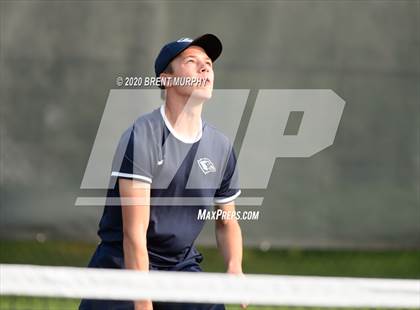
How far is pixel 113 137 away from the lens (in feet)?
17.0

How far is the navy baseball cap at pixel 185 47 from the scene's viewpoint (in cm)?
327

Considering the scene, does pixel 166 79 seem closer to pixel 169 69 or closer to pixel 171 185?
pixel 169 69

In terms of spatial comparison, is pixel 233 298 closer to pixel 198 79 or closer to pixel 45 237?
pixel 198 79

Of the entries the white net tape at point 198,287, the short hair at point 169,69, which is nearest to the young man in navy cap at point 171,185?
the short hair at point 169,69

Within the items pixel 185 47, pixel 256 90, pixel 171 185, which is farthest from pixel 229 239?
pixel 256 90

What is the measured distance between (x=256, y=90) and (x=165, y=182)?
2.25 meters

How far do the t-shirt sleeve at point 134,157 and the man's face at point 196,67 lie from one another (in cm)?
31

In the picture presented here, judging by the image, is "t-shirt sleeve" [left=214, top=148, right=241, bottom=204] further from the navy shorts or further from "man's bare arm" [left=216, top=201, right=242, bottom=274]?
the navy shorts

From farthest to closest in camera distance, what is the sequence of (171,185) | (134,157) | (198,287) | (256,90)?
(256,90)
(171,185)
(134,157)
(198,287)

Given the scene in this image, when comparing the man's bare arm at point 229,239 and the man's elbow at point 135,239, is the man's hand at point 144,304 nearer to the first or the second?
the man's elbow at point 135,239

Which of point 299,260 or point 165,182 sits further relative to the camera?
point 299,260

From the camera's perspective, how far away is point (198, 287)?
280 cm

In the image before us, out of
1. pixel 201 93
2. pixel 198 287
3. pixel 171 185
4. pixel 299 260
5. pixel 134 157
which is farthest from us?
pixel 299 260

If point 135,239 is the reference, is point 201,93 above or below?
above
